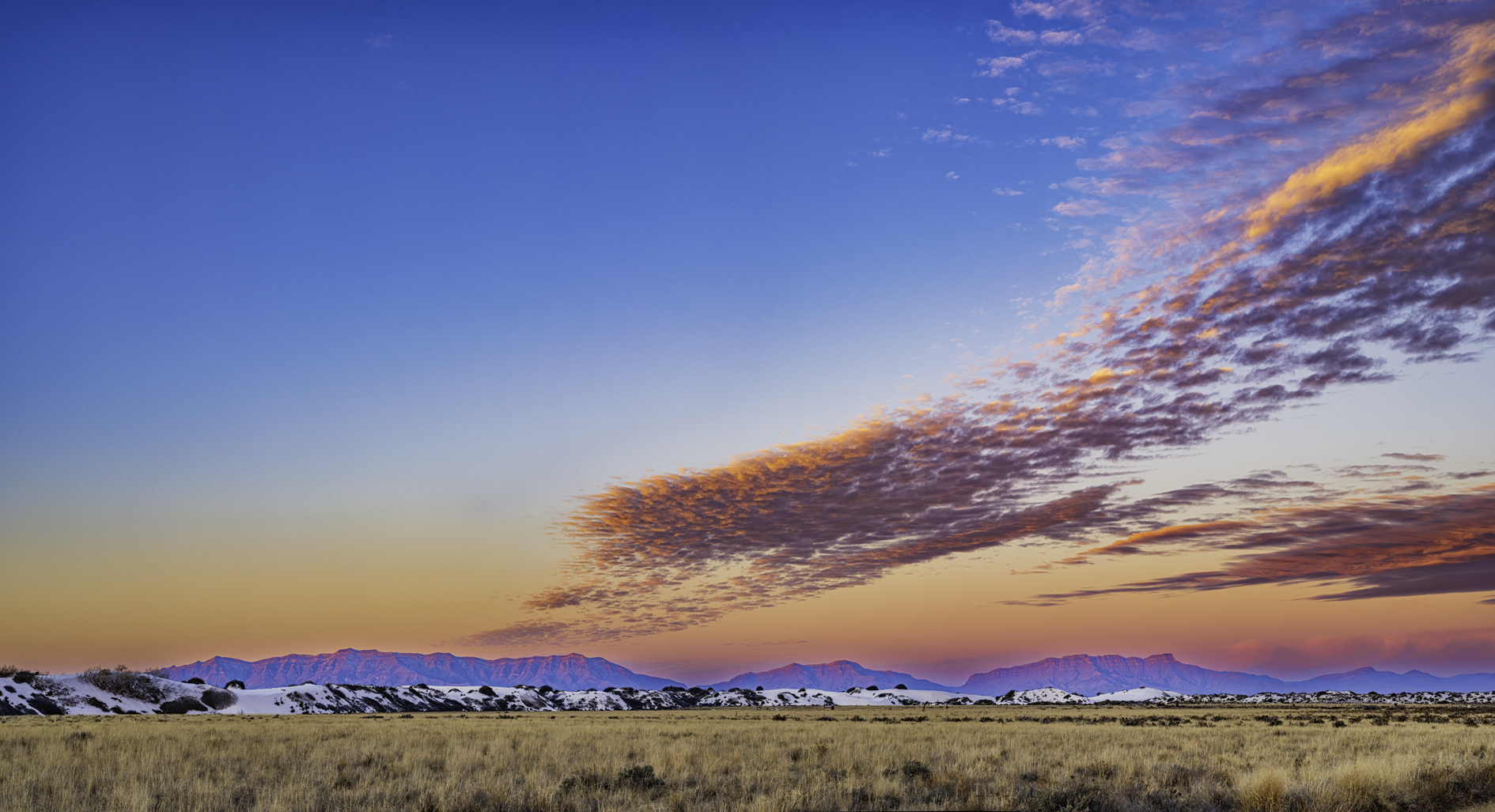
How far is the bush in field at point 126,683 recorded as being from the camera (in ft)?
225

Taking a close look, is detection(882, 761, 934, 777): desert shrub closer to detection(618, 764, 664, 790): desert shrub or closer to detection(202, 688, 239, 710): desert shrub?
detection(618, 764, 664, 790): desert shrub

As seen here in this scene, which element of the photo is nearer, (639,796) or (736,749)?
(639,796)

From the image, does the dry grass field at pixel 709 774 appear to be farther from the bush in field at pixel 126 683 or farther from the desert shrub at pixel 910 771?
the bush in field at pixel 126 683

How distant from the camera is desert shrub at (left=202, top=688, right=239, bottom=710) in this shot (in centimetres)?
7012

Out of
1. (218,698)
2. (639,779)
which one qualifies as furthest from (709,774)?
(218,698)

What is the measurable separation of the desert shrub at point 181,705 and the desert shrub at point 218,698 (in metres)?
0.86

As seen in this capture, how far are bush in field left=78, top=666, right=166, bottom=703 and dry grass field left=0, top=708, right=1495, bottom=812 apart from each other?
58.9 m

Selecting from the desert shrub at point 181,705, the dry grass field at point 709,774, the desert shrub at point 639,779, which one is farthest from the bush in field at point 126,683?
the desert shrub at point 639,779

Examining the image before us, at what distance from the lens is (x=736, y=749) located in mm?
20500

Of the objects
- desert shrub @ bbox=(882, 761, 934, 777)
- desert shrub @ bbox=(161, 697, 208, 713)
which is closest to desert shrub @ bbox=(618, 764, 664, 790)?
desert shrub @ bbox=(882, 761, 934, 777)

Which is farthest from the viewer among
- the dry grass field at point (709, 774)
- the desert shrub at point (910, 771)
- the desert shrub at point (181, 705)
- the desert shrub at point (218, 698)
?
the desert shrub at point (218, 698)

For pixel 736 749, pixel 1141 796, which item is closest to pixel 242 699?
pixel 736 749

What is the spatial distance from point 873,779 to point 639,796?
14.5 ft

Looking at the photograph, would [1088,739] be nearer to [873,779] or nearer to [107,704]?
[873,779]
